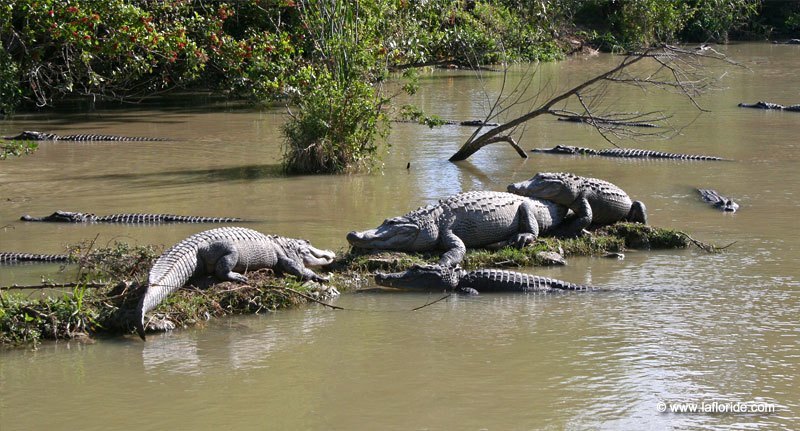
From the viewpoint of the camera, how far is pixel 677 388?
543cm

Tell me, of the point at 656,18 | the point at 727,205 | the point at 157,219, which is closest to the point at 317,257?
the point at 157,219

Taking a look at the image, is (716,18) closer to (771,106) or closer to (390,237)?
(771,106)

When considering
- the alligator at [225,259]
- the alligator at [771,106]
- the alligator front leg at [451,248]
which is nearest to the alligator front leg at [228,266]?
the alligator at [225,259]

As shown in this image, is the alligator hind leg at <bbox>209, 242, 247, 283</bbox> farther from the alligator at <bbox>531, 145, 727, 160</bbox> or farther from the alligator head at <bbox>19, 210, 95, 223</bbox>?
the alligator at <bbox>531, 145, 727, 160</bbox>

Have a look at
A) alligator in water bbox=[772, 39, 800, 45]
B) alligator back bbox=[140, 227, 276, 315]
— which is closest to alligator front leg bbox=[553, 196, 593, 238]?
alligator back bbox=[140, 227, 276, 315]

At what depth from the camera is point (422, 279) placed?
7.35 metres

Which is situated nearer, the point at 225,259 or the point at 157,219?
the point at 225,259

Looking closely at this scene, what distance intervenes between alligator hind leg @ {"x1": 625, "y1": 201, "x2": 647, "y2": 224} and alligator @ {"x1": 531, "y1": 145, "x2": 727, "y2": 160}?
5.59 m

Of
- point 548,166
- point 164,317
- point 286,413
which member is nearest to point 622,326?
point 286,413

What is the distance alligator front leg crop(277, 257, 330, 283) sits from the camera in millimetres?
7312

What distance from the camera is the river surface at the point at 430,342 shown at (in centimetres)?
518

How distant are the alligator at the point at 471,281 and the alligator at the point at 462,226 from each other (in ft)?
1.19

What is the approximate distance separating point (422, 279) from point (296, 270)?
0.92 metres

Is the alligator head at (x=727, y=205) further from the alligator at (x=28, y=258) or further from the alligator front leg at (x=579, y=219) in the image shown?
the alligator at (x=28, y=258)
